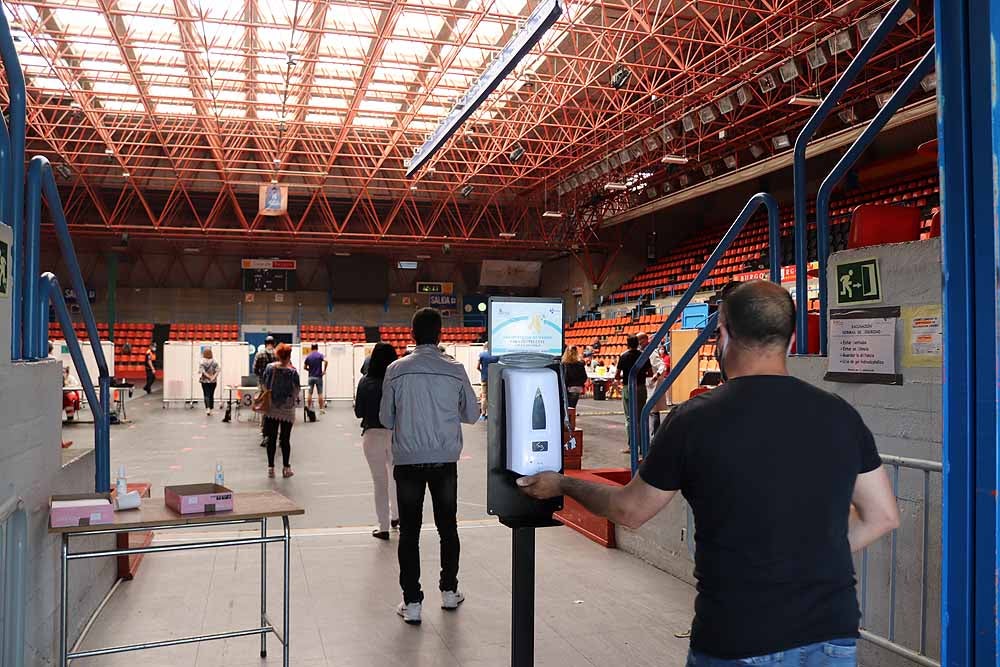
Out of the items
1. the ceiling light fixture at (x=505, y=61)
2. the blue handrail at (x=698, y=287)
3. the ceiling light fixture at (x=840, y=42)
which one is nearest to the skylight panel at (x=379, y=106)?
the ceiling light fixture at (x=505, y=61)

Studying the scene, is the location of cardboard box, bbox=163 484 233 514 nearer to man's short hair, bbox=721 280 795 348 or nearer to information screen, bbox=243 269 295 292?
man's short hair, bbox=721 280 795 348

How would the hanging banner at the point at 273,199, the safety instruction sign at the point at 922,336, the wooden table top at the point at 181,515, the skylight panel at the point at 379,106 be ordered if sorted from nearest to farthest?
the safety instruction sign at the point at 922,336
the wooden table top at the point at 181,515
the skylight panel at the point at 379,106
the hanging banner at the point at 273,199

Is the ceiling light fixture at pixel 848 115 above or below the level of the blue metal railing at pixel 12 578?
Result: above

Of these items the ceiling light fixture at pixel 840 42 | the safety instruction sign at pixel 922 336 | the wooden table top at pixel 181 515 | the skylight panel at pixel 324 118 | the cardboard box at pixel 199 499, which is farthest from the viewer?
the skylight panel at pixel 324 118

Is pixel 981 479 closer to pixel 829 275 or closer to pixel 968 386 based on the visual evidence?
pixel 968 386

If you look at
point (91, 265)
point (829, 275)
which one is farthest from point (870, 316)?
point (91, 265)

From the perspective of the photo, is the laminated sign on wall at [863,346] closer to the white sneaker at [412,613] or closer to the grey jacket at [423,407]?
the grey jacket at [423,407]

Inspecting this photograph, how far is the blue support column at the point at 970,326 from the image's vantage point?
5.08ft

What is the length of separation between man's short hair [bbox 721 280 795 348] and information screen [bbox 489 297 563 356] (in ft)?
22.9

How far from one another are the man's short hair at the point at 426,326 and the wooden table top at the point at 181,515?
3.55ft

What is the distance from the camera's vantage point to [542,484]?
208cm

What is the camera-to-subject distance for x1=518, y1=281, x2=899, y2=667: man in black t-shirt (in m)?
1.57

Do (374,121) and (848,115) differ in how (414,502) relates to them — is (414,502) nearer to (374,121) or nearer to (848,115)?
(848,115)

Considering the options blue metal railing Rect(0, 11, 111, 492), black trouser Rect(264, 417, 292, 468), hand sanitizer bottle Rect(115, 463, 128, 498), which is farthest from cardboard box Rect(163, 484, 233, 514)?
black trouser Rect(264, 417, 292, 468)
